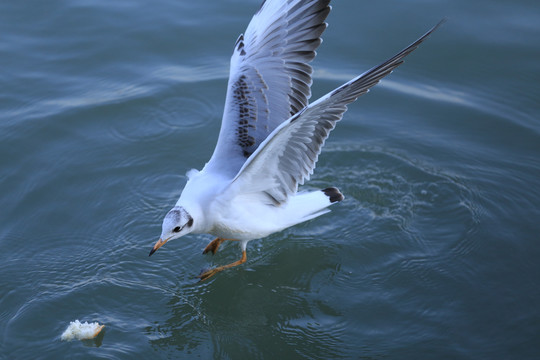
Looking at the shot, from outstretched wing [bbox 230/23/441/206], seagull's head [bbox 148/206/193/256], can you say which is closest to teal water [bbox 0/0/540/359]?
seagull's head [bbox 148/206/193/256]

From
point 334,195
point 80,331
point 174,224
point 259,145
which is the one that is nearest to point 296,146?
point 259,145

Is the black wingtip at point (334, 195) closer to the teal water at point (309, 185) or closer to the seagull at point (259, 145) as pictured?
the seagull at point (259, 145)

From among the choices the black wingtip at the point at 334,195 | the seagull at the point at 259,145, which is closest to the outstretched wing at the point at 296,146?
the seagull at the point at 259,145

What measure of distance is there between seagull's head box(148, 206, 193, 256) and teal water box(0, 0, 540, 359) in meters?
0.59

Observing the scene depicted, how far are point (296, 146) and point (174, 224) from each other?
3.79ft

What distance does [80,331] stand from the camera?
479 centimetres

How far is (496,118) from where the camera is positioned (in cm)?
731

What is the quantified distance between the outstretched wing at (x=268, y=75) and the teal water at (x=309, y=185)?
1.00 meters

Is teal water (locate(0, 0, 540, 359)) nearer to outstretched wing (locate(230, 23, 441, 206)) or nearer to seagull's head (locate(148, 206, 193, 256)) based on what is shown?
seagull's head (locate(148, 206, 193, 256))

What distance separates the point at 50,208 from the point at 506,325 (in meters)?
4.23

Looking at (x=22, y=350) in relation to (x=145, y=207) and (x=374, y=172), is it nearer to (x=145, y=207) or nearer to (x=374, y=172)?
(x=145, y=207)

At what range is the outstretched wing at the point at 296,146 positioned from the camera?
452cm

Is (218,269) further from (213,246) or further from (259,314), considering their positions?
(259,314)

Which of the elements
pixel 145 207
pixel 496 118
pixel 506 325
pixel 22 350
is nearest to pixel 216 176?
pixel 145 207
